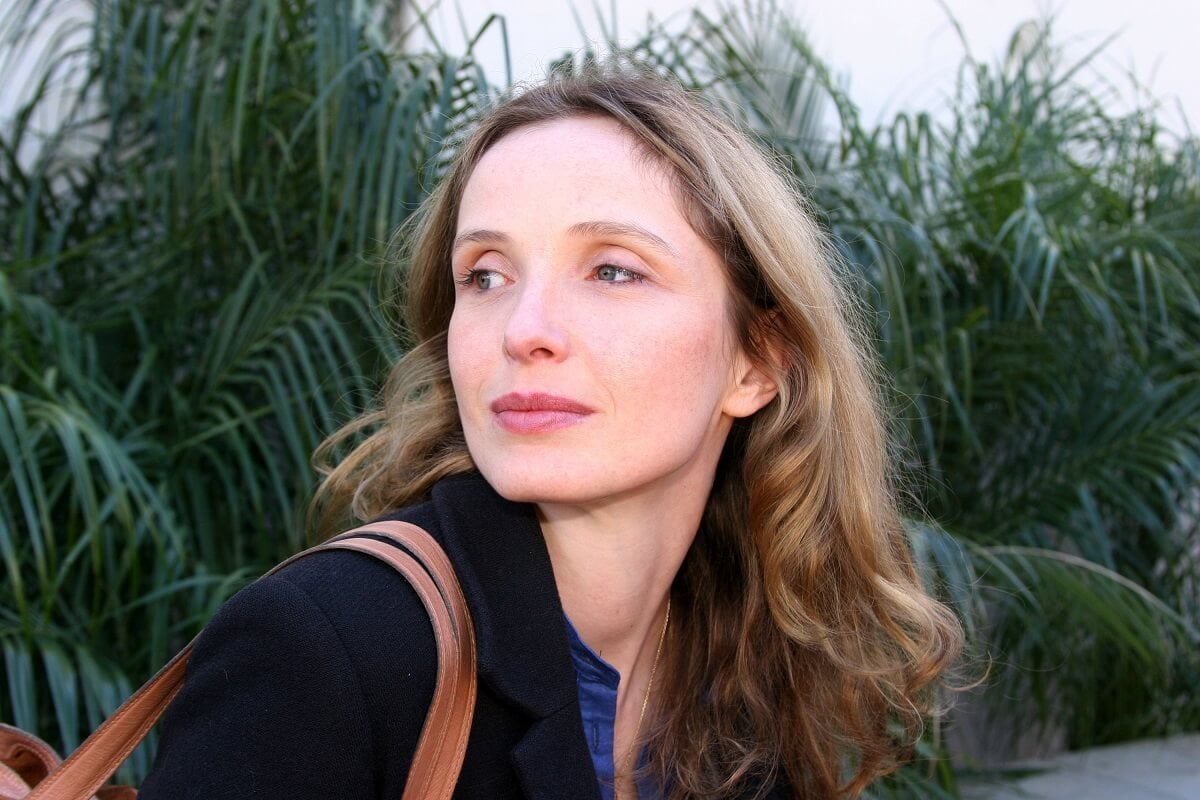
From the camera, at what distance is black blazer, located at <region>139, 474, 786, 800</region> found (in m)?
1.18

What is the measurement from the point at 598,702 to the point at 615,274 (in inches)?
23.3

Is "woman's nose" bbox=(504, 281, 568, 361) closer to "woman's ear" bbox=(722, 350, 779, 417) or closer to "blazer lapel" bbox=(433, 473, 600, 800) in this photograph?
"blazer lapel" bbox=(433, 473, 600, 800)

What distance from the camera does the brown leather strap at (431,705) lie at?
3.82 ft

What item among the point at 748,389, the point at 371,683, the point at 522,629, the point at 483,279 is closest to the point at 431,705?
the point at 371,683

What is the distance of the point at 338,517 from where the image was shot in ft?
6.69

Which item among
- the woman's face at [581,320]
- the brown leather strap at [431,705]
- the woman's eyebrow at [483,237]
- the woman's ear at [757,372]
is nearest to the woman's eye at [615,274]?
the woman's face at [581,320]

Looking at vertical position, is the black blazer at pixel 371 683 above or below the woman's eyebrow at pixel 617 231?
below

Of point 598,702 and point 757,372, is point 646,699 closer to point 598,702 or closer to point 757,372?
point 598,702

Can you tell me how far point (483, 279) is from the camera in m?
→ 1.58

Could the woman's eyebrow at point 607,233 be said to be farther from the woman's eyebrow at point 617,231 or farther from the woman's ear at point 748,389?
the woman's ear at point 748,389

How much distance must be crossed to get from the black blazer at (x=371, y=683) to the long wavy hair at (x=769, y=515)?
280 millimetres

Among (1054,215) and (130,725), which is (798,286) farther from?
(1054,215)

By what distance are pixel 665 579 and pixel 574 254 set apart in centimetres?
54

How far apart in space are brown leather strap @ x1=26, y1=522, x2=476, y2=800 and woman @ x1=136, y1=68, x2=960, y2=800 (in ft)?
0.09
